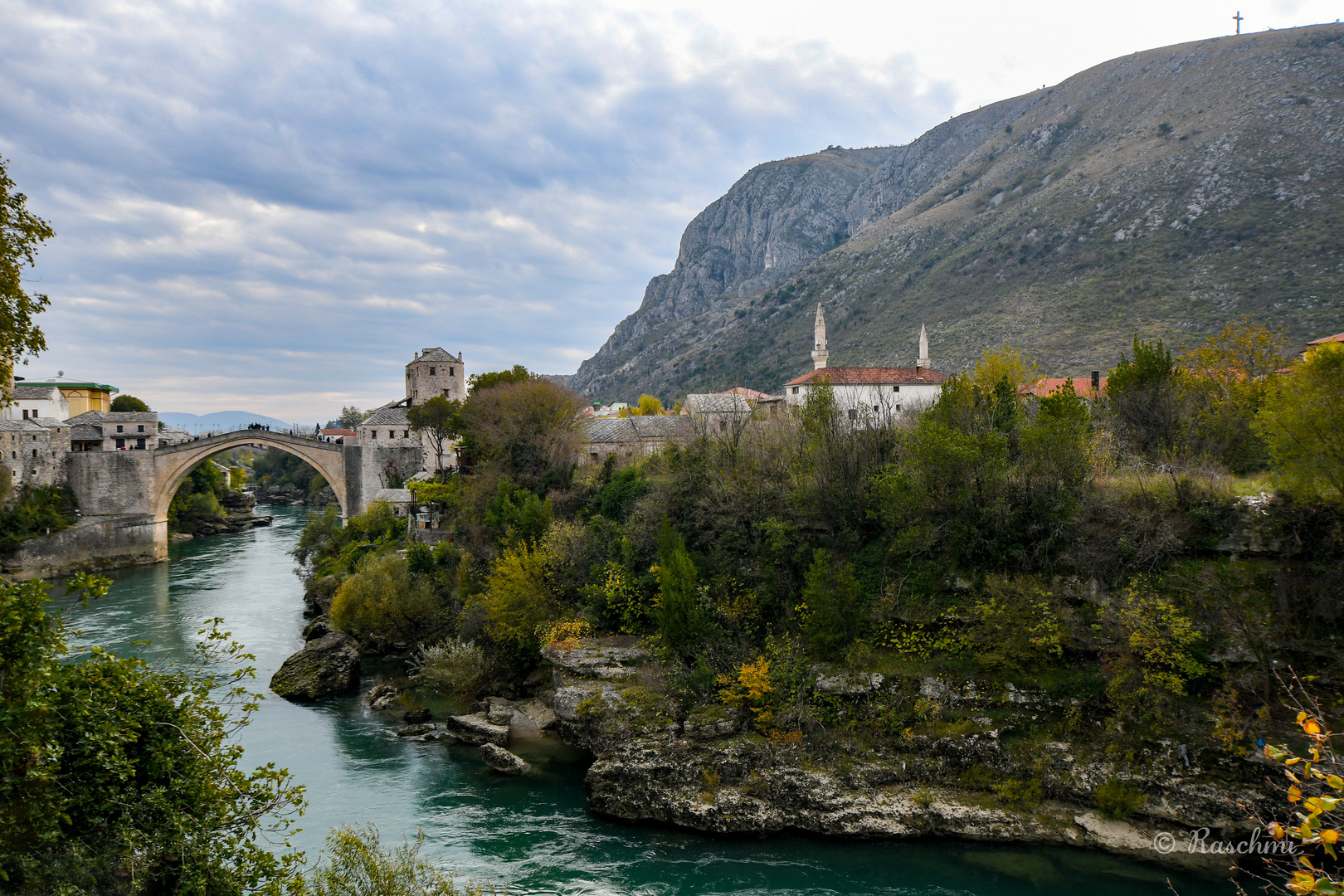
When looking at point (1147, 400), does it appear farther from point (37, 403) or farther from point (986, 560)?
point (37, 403)

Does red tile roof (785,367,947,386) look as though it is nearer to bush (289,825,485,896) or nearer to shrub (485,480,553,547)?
shrub (485,480,553,547)

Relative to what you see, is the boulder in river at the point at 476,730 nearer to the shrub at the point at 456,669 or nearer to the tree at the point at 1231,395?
the shrub at the point at 456,669

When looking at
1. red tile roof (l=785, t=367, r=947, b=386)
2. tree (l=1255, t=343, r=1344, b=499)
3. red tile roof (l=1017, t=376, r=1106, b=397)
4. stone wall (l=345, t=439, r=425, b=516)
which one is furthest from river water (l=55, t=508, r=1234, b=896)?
red tile roof (l=785, t=367, r=947, b=386)

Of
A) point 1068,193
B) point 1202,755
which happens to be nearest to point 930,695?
point 1202,755

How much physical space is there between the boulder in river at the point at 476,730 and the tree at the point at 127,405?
56652 mm

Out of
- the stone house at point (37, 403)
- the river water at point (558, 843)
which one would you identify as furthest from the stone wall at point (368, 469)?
the river water at point (558, 843)

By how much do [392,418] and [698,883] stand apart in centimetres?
4660

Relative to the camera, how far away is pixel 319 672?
26.2 meters

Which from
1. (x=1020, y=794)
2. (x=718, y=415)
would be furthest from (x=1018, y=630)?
(x=718, y=415)

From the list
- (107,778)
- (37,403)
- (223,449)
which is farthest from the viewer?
(223,449)

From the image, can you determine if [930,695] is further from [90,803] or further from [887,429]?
[90,803]

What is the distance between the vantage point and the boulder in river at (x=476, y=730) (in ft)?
70.8

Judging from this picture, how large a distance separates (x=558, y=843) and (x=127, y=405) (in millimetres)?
66150

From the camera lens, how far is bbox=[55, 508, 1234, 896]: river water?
15125 mm
